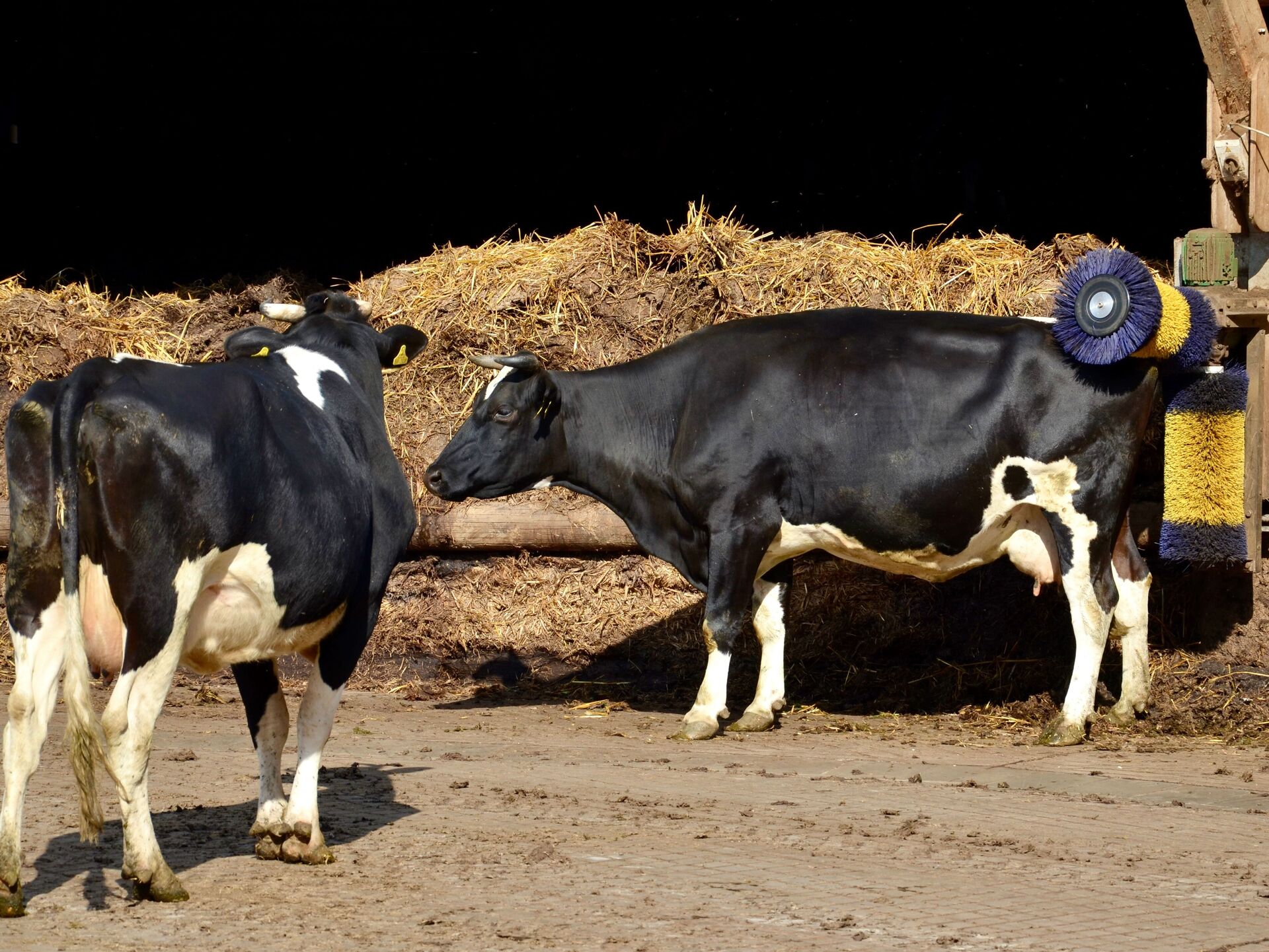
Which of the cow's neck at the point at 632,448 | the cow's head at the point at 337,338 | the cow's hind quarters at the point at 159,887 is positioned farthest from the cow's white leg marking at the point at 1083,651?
the cow's hind quarters at the point at 159,887

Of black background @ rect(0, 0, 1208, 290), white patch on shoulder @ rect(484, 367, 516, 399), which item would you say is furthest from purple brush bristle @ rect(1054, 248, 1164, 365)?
black background @ rect(0, 0, 1208, 290)

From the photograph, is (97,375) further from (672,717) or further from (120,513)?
(672,717)

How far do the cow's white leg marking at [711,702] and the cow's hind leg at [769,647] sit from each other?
0.64 ft

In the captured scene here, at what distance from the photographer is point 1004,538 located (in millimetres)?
8930

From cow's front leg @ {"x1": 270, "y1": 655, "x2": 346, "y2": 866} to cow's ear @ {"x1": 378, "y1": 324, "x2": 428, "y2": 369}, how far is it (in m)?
1.48

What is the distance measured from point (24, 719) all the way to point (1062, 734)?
5.28 metres

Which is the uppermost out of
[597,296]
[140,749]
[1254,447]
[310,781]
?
[597,296]

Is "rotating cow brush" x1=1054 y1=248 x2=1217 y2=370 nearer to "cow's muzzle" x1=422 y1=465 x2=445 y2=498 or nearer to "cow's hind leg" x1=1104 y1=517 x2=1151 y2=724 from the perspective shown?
"cow's hind leg" x1=1104 y1=517 x2=1151 y2=724

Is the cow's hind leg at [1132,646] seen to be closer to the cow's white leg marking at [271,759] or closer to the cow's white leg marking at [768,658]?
the cow's white leg marking at [768,658]

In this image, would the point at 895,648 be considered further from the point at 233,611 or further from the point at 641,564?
the point at 233,611

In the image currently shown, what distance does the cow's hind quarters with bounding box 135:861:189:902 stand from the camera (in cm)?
496

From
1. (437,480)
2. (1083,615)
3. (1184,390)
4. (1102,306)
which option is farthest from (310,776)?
(1184,390)

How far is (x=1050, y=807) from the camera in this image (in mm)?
6688

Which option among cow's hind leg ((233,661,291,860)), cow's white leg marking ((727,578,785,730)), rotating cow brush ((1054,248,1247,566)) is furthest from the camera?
cow's white leg marking ((727,578,785,730))
